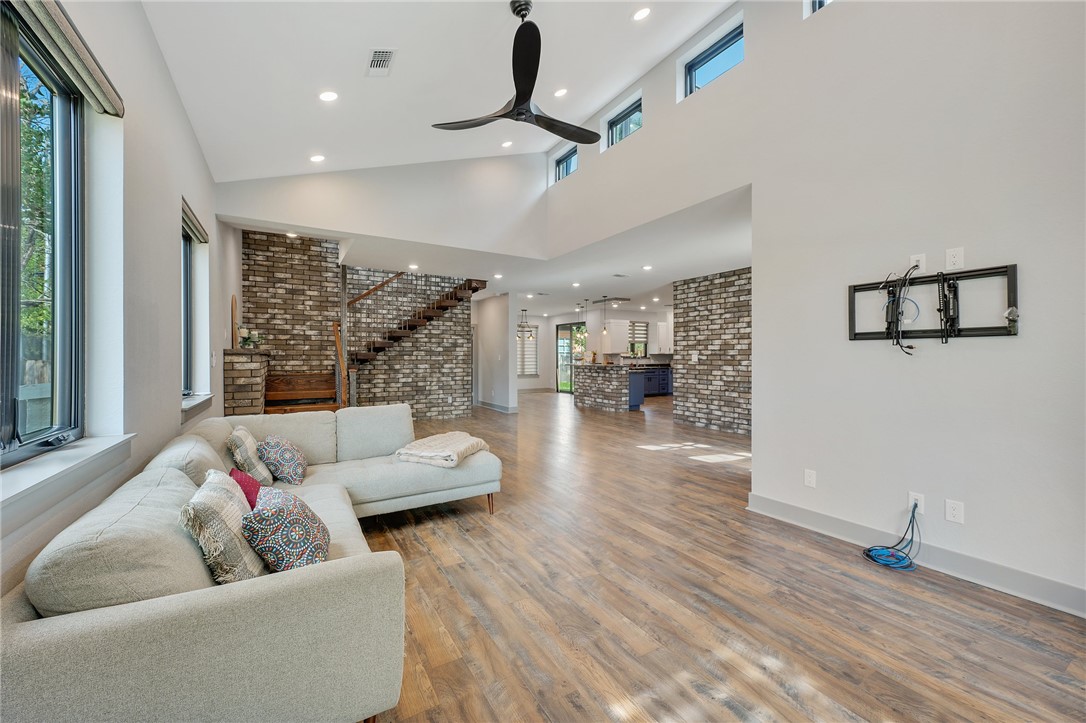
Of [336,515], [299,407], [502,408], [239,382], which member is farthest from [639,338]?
[336,515]

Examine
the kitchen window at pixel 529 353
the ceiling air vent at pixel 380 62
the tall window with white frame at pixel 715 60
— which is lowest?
the kitchen window at pixel 529 353

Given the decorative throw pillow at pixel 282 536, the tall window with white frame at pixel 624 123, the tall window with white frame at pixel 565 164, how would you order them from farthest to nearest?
the tall window with white frame at pixel 565 164 < the tall window with white frame at pixel 624 123 < the decorative throw pillow at pixel 282 536

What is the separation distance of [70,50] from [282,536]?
1.75 meters

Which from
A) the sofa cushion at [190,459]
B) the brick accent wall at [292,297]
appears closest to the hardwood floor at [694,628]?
the sofa cushion at [190,459]

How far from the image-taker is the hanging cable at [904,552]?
2666mm

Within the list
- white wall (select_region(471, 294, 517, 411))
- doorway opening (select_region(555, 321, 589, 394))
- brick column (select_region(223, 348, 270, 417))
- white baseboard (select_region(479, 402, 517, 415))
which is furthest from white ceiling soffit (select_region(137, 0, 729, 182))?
doorway opening (select_region(555, 321, 589, 394))

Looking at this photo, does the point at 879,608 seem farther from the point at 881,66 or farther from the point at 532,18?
the point at 532,18

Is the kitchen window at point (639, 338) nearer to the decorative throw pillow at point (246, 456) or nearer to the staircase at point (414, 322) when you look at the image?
the staircase at point (414, 322)

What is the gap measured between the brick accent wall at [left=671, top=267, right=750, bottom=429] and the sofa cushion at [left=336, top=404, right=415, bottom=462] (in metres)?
5.44

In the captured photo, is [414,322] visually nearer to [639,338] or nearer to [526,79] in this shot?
[526,79]

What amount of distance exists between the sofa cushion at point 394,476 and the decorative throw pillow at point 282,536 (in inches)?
54.2

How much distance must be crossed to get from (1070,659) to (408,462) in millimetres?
3452

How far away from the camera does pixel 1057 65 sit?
2209 mm

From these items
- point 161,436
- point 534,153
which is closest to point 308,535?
point 161,436
